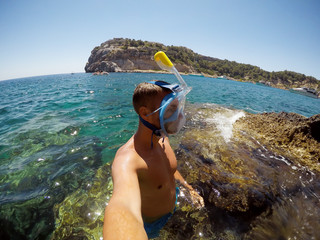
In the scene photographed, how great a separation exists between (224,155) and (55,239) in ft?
13.2

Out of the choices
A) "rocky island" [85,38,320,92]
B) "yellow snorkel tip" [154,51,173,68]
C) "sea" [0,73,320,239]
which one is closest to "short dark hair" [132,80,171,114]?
"yellow snorkel tip" [154,51,173,68]

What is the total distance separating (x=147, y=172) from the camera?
1769 millimetres

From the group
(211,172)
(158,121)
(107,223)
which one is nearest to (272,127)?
(211,172)

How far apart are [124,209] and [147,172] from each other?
0.65m

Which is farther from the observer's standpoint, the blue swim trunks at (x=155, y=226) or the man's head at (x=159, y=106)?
the blue swim trunks at (x=155, y=226)

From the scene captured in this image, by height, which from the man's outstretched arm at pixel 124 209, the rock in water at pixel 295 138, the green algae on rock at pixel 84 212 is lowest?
the green algae on rock at pixel 84 212

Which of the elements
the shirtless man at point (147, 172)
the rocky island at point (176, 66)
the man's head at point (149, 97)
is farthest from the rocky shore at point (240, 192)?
the rocky island at point (176, 66)

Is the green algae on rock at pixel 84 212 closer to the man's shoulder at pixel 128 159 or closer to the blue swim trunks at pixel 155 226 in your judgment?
the blue swim trunks at pixel 155 226

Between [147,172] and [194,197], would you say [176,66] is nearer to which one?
[194,197]

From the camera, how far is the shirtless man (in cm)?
107

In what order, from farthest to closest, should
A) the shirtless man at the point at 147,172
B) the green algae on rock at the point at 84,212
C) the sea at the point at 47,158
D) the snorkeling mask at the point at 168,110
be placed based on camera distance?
the sea at the point at 47,158, the green algae on rock at the point at 84,212, the snorkeling mask at the point at 168,110, the shirtless man at the point at 147,172

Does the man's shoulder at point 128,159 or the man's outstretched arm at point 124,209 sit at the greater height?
the man's shoulder at point 128,159

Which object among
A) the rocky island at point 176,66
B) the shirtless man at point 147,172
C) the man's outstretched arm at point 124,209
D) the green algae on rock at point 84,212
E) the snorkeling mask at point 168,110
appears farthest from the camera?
the rocky island at point 176,66

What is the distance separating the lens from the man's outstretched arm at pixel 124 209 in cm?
97
